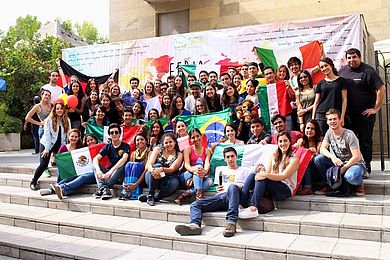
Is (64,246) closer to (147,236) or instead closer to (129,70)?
(147,236)

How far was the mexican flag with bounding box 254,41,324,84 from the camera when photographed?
8.42 metres

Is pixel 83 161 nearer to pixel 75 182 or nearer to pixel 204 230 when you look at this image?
pixel 75 182

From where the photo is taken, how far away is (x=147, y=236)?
4.90 metres

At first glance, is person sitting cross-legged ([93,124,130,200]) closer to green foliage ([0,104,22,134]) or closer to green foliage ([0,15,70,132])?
green foliage ([0,104,22,134])

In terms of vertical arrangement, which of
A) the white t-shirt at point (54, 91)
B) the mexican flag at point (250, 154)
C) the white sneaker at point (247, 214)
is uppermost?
the white t-shirt at point (54, 91)

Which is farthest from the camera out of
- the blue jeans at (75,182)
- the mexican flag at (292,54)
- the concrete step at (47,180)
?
the mexican flag at (292,54)

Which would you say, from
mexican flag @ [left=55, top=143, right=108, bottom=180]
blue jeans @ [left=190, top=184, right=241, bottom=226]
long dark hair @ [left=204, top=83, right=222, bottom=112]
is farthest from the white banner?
blue jeans @ [left=190, top=184, right=241, bottom=226]

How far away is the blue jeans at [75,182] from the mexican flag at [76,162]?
75 mm

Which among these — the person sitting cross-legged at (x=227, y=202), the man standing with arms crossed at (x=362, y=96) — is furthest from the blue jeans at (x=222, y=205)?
the man standing with arms crossed at (x=362, y=96)

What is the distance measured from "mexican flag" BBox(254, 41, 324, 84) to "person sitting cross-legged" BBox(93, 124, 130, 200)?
407cm

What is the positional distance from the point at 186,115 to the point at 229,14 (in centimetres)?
533

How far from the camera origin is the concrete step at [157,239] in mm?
4129

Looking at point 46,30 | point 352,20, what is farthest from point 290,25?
point 46,30

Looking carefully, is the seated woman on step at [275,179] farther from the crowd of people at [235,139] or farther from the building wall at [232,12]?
the building wall at [232,12]
